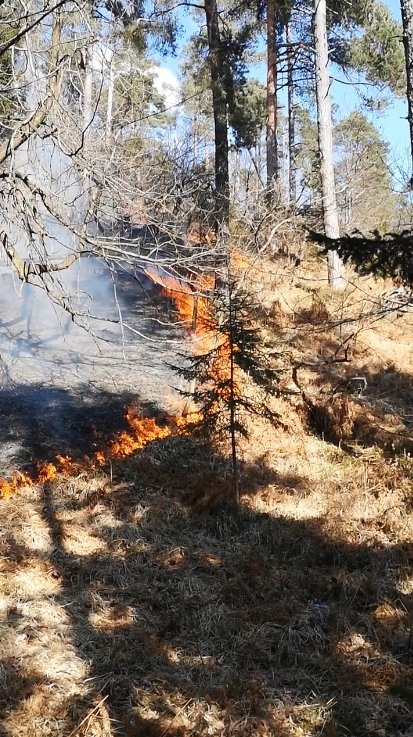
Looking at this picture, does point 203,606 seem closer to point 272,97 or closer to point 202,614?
point 202,614

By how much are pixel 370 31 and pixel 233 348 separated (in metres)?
12.9

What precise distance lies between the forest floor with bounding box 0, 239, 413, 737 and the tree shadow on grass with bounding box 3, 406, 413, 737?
0.02 meters

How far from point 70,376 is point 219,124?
19.7ft

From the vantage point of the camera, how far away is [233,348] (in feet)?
24.0

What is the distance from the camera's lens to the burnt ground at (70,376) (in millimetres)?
10562

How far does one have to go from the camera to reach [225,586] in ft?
19.5

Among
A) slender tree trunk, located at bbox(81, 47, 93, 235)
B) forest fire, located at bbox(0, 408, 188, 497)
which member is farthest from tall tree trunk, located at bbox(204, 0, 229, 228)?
slender tree trunk, located at bbox(81, 47, 93, 235)

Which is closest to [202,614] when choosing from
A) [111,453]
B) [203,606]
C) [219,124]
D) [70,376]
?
[203,606]

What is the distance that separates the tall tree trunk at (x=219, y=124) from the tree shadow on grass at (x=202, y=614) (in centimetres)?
555

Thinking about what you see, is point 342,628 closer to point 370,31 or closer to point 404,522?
point 404,522

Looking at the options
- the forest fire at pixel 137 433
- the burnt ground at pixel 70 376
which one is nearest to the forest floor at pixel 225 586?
the forest fire at pixel 137 433

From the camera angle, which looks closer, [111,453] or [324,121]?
[111,453]

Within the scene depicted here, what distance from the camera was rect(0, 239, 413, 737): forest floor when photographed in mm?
4383

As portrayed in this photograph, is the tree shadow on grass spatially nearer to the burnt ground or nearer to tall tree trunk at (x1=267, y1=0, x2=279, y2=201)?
the burnt ground
